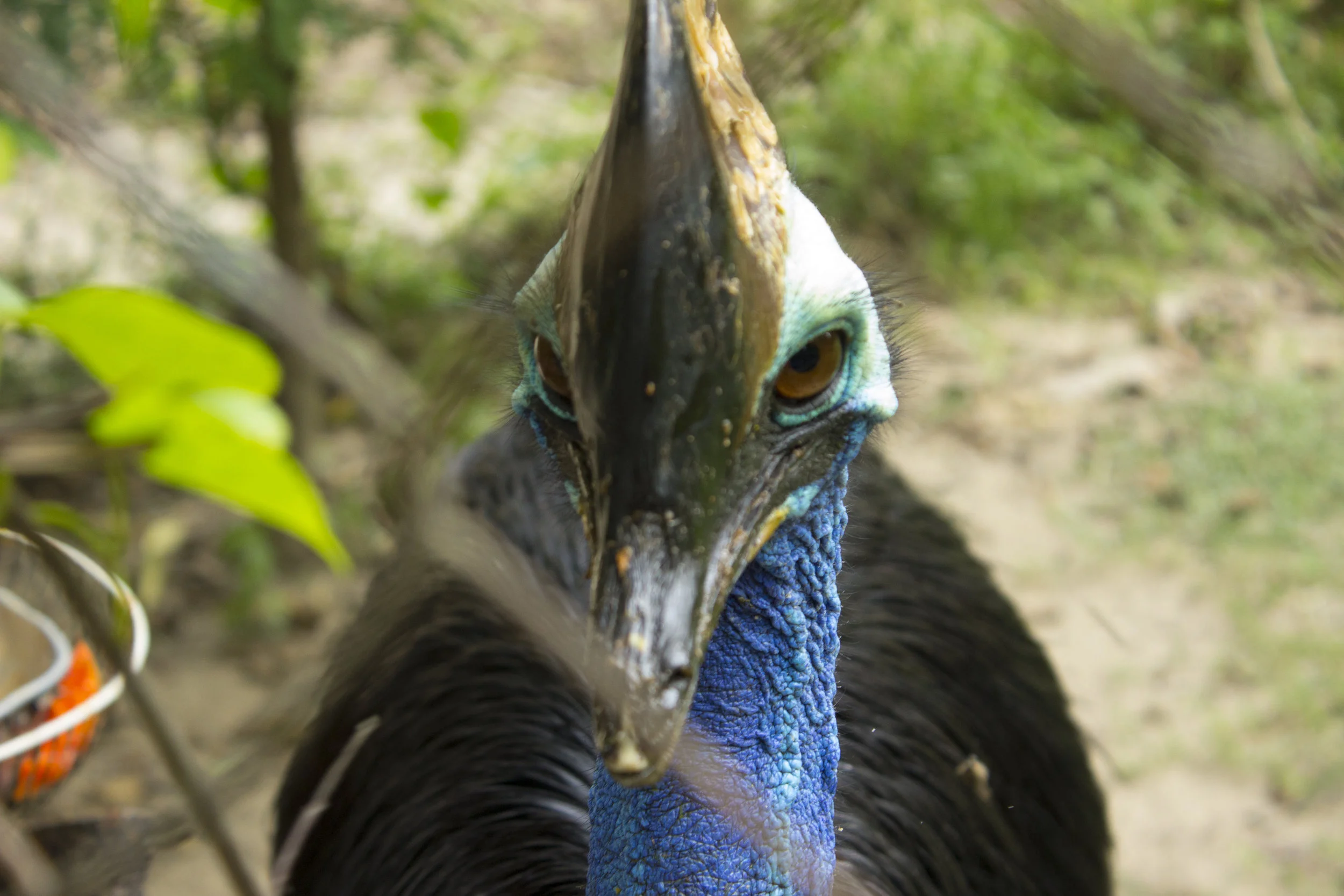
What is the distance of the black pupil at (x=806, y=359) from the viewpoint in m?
0.97

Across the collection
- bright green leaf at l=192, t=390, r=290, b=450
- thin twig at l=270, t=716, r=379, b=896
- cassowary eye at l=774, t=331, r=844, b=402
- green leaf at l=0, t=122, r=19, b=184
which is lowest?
thin twig at l=270, t=716, r=379, b=896

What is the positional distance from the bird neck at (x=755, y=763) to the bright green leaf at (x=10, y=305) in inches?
22.0

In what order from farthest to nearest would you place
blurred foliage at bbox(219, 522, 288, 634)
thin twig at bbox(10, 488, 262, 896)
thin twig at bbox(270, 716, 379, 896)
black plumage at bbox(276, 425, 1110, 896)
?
blurred foliage at bbox(219, 522, 288, 634) → thin twig at bbox(270, 716, 379, 896) → black plumage at bbox(276, 425, 1110, 896) → thin twig at bbox(10, 488, 262, 896)

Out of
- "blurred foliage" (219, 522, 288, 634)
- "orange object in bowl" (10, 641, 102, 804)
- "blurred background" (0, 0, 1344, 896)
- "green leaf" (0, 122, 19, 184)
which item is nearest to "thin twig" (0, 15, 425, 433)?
"blurred background" (0, 0, 1344, 896)

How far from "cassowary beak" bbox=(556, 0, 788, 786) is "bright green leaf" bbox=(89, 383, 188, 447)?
0.77ft

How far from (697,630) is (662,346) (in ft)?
0.56

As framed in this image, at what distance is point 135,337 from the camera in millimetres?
722

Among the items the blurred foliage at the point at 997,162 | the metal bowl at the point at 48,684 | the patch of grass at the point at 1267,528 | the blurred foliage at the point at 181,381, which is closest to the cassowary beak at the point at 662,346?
the blurred foliage at the point at 181,381

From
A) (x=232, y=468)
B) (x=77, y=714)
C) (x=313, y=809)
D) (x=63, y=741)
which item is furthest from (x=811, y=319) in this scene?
(x=63, y=741)

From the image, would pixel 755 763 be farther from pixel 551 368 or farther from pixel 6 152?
pixel 6 152

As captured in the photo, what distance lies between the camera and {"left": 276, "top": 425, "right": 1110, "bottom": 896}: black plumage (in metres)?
1.60

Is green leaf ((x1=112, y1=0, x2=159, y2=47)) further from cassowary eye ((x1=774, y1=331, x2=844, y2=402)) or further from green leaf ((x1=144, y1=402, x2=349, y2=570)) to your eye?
cassowary eye ((x1=774, y1=331, x2=844, y2=402))

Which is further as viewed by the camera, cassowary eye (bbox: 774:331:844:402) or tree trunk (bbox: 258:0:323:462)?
tree trunk (bbox: 258:0:323:462)

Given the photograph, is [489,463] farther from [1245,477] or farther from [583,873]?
[1245,477]
